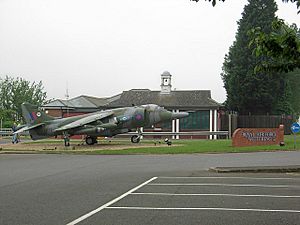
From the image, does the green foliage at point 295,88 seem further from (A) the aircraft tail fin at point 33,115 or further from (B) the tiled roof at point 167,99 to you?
(A) the aircraft tail fin at point 33,115

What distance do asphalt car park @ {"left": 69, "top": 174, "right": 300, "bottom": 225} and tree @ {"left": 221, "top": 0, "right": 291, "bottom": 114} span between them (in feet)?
152

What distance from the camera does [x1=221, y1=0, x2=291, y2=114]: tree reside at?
59656 millimetres

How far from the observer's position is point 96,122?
120 feet

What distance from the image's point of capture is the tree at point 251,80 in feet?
196

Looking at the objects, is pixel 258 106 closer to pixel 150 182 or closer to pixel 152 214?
pixel 150 182

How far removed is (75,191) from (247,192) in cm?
429

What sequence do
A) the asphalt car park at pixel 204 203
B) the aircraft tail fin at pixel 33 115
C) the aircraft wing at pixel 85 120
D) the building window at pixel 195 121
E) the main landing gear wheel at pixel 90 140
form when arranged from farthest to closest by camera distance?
the building window at pixel 195 121
the aircraft tail fin at pixel 33 115
the main landing gear wheel at pixel 90 140
the aircraft wing at pixel 85 120
the asphalt car park at pixel 204 203

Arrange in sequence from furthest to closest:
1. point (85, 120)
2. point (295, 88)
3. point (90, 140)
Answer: point (295, 88), point (90, 140), point (85, 120)

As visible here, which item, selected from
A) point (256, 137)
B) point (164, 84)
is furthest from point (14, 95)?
point (256, 137)

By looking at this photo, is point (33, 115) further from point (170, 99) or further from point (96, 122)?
point (170, 99)

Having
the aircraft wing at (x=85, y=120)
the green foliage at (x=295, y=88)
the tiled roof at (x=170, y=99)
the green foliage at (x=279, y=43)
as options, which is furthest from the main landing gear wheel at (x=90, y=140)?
the green foliage at (x=295, y=88)

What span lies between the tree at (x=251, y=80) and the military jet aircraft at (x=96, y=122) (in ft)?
75.5

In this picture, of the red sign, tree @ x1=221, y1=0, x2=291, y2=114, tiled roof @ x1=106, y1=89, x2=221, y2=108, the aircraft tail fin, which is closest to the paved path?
the red sign

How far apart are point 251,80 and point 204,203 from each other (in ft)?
168
